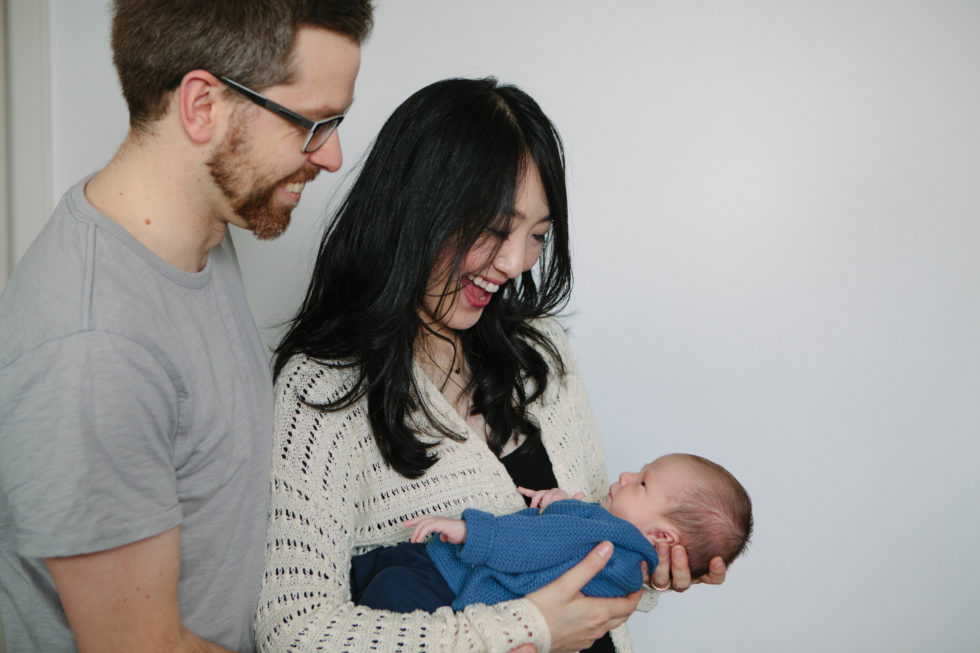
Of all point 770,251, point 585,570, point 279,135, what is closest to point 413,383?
point 585,570

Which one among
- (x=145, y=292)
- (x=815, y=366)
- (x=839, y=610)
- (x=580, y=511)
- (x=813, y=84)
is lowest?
(x=839, y=610)

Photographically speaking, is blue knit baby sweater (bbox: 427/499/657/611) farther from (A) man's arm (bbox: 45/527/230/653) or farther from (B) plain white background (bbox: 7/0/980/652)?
(B) plain white background (bbox: 7/0/980/652)

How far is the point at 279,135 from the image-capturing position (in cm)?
133

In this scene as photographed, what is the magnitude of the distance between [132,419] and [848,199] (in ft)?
7.88

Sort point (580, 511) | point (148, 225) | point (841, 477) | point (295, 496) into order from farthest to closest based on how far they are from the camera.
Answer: point (841, 477), point (580, 511), point (295, 496), point (148, 225)

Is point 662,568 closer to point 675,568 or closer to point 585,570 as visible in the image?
point 675,568

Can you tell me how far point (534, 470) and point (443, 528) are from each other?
406 millimetres

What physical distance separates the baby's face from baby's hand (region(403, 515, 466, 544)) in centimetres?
45

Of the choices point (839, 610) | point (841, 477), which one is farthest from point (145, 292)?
point (839, 610)

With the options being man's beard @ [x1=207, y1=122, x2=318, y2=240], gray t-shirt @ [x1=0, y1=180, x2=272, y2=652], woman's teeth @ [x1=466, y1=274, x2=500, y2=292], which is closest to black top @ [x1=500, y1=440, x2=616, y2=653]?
woman's teeth @ [x1=466, y1=274, x2=500, y2=292]

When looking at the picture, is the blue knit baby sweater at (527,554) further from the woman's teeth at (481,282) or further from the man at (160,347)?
the woman's teeth at (481,282)

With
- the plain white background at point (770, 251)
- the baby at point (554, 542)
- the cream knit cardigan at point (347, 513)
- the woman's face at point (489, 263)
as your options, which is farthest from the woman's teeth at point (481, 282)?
the plain white background at point (770, 251)

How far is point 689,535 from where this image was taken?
1.83 m

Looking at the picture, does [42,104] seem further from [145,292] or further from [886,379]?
[886,379]
